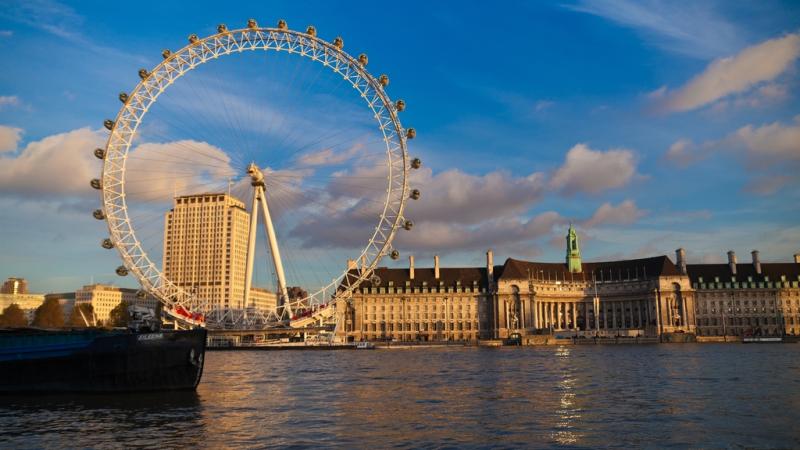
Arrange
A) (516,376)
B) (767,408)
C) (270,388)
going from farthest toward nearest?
1. (516,376)
2. (270,388)
3. (767,408)

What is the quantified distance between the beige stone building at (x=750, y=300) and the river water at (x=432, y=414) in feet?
505

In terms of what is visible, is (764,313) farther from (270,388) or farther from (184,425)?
(184,425)

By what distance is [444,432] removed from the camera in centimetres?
2892

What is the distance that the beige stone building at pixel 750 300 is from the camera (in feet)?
627

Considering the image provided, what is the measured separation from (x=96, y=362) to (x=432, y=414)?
2331 centimetres

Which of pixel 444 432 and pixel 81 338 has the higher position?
pixel 81 338

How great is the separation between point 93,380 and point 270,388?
12.2 meters

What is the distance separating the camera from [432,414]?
3412 cm

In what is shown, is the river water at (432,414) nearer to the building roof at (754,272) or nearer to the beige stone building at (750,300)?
the beige stone building at (750,300)

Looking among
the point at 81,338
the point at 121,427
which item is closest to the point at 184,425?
the point at 121,427

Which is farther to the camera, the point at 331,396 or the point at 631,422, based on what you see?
the point at 331,396

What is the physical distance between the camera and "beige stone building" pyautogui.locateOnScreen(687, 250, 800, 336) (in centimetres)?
19125

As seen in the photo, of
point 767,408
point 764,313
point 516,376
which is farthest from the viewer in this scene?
point 764,313

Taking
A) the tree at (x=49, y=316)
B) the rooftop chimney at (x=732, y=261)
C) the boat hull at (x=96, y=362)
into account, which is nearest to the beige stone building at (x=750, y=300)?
the rooftop chimney at (x=732, y=261)
